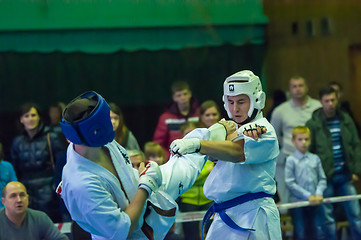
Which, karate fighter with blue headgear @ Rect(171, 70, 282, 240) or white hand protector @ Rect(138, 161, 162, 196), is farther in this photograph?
karate fighter with blue headgear @ Rect(171, 70, 282, 240)

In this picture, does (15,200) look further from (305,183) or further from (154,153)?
(305,183)

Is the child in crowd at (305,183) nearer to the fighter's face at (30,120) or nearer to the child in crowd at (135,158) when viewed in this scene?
the child in crowd at (135,158)

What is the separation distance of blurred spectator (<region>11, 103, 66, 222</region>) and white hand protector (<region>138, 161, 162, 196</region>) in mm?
3097

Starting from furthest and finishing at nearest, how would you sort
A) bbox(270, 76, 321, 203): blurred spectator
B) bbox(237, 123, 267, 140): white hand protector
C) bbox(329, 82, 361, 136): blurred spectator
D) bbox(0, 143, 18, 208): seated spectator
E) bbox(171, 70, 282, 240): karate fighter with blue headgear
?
bbox(329, 82, 361, 136): blurred spectator
bbox(270, 76, 321, 203): blurred spectator
bbox(0, 143, 18, 208): seated spectator
bbox(171, 70, 282, 240): karate fighter with blue headgear
bbox(237, 123, 267, 140): white hand protector

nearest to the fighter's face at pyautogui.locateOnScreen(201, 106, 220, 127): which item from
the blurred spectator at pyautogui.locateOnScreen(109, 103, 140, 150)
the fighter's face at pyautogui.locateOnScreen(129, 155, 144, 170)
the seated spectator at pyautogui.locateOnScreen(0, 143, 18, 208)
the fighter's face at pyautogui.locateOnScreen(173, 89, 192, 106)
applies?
the fighter's face at pyautogui.locateOnScreen(173, 89, 192, 106)

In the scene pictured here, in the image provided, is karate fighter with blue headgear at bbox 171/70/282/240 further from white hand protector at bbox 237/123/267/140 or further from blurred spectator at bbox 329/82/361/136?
blurred spectator at bbox 329/82/361/136

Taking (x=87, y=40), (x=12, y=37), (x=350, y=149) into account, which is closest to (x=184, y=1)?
(x=87, y=40)

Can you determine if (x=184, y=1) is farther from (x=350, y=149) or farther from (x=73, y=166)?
(x=73, y=166)

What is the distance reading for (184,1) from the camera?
9164mm

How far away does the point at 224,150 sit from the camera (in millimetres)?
4598

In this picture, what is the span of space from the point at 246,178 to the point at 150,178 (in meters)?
0.89

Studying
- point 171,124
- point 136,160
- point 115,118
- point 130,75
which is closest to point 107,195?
point 136,160

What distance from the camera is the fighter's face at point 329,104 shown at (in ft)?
25.5

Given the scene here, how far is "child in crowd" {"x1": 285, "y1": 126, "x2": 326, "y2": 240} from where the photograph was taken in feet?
23.1
